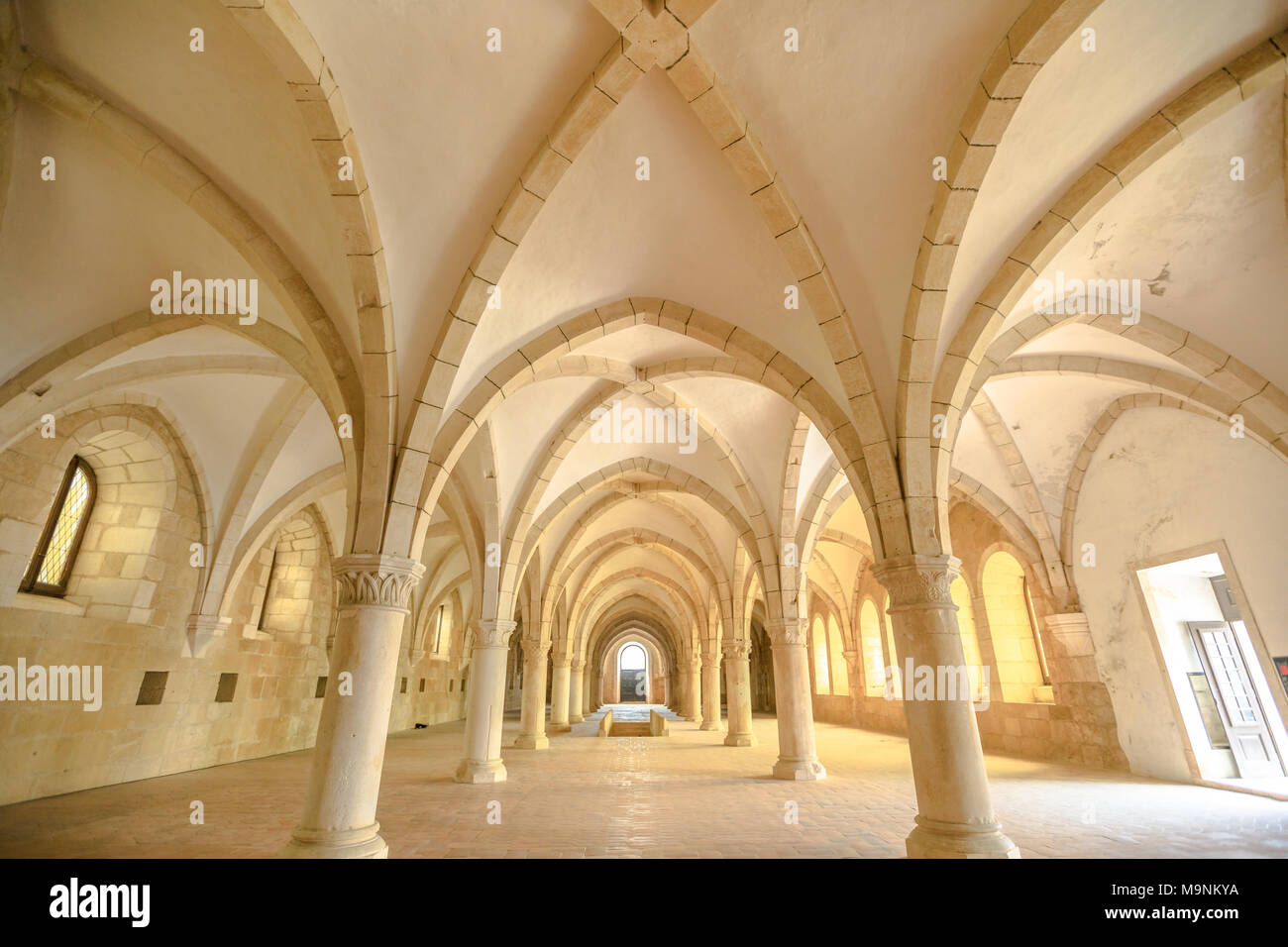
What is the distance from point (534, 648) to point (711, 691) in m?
6.36

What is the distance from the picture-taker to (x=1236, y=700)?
7.49m

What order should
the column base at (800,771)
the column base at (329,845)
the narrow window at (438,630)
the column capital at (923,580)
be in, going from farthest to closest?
the narrow window at (438,630), the column base at (800,771), the column capital at (923,580), the column base at (329,845)

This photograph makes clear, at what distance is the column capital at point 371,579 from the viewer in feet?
14.1

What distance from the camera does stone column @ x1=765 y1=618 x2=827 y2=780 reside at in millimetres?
7719

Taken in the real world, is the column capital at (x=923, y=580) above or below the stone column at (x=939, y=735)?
above

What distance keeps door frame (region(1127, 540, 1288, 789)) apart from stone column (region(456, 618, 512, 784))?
324 inches

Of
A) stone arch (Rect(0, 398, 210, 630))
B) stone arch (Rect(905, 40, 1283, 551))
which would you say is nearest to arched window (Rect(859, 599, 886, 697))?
stone arch (Rect(905, 40, 1283, 551))

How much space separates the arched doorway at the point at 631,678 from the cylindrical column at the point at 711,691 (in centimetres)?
2279

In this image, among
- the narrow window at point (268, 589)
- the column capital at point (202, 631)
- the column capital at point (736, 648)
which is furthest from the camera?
the column capital at point (736, 648)

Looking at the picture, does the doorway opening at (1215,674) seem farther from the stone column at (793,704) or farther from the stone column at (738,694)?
the stone column at (738,694)

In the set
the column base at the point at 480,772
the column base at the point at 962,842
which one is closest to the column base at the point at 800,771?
the column base at the point at 480,772

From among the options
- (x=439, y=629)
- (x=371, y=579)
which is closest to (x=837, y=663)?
(x=439, y=629)

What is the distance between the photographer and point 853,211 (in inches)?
180

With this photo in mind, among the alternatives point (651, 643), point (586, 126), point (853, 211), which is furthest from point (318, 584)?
point (651, 643)
